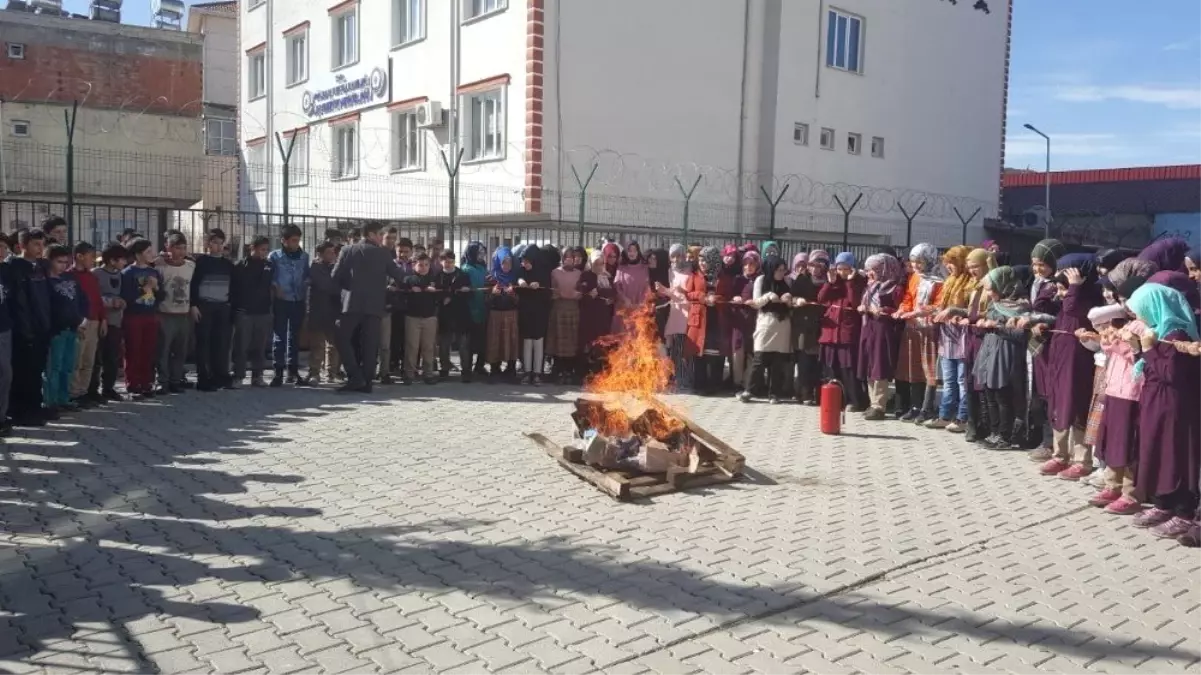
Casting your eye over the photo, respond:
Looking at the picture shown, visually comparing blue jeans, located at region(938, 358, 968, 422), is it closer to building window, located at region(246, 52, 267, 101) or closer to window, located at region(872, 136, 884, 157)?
window, located at region(872, 136, 884, 157)

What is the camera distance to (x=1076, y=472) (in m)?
8.50

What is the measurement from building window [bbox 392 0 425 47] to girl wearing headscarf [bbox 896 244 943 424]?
15043 millimetres

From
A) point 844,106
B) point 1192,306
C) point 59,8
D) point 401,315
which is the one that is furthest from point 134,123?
point 1192,306

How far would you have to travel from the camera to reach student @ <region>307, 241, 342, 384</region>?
1220cm

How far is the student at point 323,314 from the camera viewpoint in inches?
480

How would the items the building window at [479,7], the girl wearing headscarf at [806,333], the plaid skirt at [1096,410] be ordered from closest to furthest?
the plaid skirt at [1096,410] < the girl wearing headscarf at [806,333] < the building window at [479,7]

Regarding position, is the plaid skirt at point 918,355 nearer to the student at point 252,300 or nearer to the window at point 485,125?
the student at point 252,300

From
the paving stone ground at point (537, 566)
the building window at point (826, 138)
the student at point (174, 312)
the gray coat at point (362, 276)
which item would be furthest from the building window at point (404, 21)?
the paving stone ground at point (537, 566)

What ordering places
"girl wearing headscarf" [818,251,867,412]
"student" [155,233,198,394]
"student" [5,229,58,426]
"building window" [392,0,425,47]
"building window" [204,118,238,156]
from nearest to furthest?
"student" [5,229,58,426] → "student" [155,233,198,394] → "girl wearing headscarf" [818,251,867,412] → "building window" [392,0,425,47] → "building window" [204,118,238,156]

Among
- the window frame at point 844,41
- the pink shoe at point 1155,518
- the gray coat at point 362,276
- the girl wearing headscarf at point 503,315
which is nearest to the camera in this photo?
the pink shoe at point 1155,518

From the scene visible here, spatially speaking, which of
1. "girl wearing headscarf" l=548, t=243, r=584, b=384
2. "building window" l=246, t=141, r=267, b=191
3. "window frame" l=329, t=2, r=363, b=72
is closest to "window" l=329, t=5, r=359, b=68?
"window frame" l=329, t=2, r=363, b=72

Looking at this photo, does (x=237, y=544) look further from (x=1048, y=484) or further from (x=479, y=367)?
(x=479, y=367)

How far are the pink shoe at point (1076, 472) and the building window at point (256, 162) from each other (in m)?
25.1

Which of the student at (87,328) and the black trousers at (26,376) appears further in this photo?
the student at (87,328)
